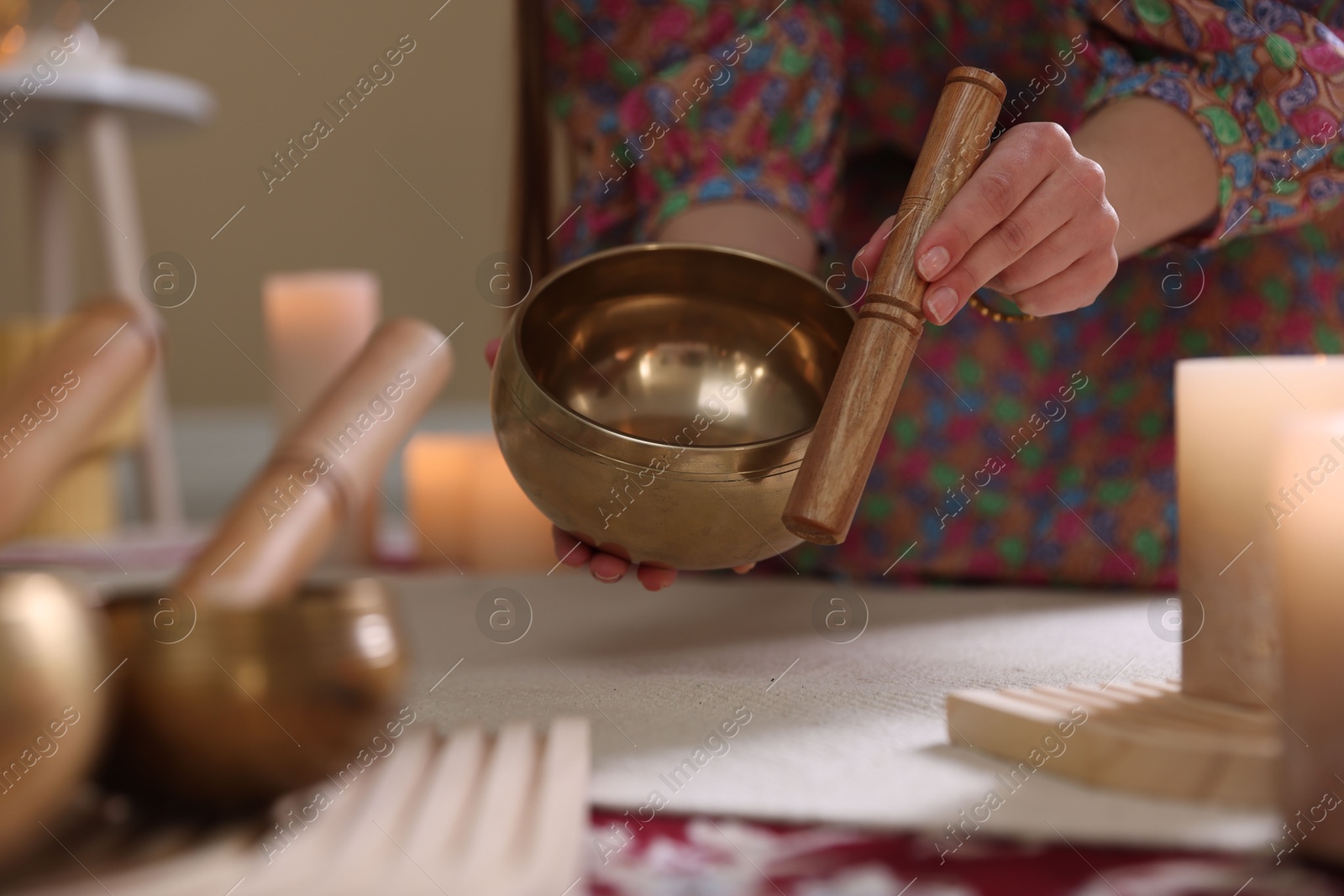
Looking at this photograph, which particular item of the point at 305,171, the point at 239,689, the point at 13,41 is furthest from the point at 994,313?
the point at 305,171

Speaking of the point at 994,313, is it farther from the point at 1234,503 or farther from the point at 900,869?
the point at 900,869

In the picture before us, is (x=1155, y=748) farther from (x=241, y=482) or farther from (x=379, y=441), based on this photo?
(x=241, y=482)

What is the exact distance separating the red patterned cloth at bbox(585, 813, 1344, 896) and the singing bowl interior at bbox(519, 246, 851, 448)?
30cm

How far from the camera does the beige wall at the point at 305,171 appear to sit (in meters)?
2.61

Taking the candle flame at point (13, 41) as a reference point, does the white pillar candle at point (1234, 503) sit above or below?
below

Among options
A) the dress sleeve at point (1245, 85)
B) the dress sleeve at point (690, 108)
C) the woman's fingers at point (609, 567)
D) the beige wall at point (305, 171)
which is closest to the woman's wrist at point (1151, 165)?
the dress sleeve at point (1245, 85)

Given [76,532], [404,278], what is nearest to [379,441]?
[76,532]

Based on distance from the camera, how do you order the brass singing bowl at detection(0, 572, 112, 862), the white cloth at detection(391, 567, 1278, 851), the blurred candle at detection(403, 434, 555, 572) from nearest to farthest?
the brass singing bowl at detection(0, 572, 112, 862) < the white cloth at detection(391, 567, 1278, 851) < the blurred candle at detection(403, 434, 555, 572)

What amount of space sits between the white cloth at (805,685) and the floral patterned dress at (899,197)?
3.0 inches

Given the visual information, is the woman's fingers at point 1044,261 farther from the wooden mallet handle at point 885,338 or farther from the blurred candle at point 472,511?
the blurred candle at point 472,511

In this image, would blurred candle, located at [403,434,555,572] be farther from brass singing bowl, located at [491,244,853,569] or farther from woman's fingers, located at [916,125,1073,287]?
woman's fingers, located at [916,125,1073,287]

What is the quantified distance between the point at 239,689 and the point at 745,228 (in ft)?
1.94

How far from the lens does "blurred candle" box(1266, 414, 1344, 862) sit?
356 mm

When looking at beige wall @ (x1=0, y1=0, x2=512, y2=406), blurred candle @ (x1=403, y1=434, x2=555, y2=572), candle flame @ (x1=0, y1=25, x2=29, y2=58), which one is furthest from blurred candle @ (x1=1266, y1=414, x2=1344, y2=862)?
beige wall @ (x1=0, y1=0, x2=512, y2=406)
